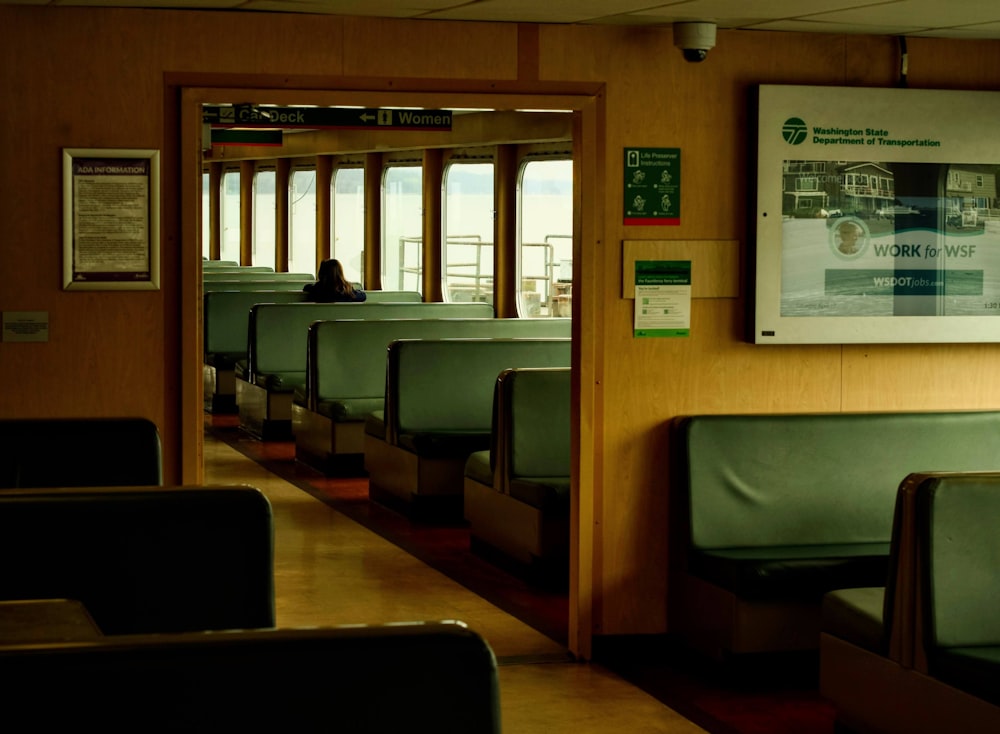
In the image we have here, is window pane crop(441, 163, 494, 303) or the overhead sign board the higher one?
the overhead sign board

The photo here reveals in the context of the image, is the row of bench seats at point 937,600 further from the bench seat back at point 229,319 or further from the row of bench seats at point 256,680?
the bench seat back at point 229,319

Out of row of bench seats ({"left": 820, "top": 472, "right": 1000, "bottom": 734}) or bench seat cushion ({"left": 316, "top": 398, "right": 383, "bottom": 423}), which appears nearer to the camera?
row of bench seats ({"left": 820, "top": 472, "right": 1000, "bottom": 734})

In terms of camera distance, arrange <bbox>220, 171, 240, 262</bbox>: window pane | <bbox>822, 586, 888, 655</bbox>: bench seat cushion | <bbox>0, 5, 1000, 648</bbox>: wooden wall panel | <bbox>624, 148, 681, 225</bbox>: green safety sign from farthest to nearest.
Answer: <bbox>220, 171, 240, 262</bbox>: window pane < <bbox>624, 148, 681, 225</bbox>: green safety sign < <bbox>0, 5, 1000, 648</bbox>: wooden wall panel < <bbox>822, 586, 888, 655</bbox>: bench seat cushion

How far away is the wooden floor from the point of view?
5043mm

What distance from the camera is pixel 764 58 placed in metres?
5.74

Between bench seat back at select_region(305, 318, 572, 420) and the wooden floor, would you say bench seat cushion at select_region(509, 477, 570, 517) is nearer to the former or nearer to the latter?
the wooden floor

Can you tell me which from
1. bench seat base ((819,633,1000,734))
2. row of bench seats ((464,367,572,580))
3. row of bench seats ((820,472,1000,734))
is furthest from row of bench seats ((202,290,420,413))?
row of bench seats ((820,472,1000,734))

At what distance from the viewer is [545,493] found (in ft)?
22.8

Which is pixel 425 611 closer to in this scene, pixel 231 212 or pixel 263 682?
pixel 263 682

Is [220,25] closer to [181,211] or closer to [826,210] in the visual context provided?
[181,211]

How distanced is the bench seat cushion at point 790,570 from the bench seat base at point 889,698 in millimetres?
467

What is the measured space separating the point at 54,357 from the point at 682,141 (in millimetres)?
2445

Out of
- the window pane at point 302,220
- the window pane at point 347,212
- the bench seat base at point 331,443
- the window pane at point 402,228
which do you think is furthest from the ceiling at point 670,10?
the window pane at point 302,220

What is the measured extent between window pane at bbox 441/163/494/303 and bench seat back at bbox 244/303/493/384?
2.48m
